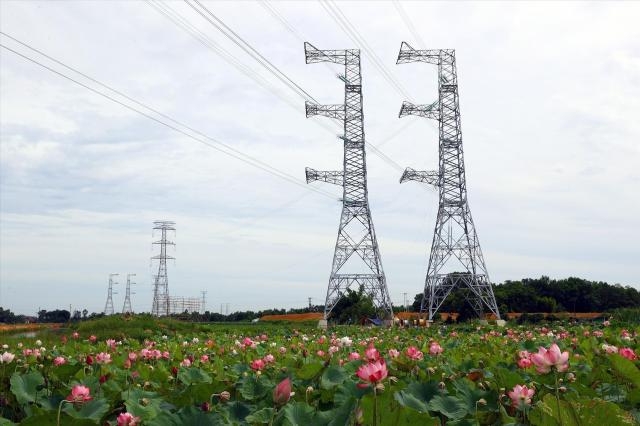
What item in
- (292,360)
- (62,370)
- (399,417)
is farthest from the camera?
(292,360)

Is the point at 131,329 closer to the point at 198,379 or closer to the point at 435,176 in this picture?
the point at 198,379

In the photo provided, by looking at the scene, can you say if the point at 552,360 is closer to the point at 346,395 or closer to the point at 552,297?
the point at 346,395

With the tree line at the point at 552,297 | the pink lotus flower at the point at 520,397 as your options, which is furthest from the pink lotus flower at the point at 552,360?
the tree line at the point at 552,297

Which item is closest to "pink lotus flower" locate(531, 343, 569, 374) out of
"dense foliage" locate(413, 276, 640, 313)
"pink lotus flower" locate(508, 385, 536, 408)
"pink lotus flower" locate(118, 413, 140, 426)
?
"pink lotus flower" locate(508, 385, 536, 408)

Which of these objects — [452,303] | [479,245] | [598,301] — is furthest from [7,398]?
[598,301]

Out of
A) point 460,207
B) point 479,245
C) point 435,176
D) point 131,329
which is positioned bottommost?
point 131,329

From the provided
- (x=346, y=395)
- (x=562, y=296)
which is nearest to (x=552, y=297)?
(x=562, y=296)

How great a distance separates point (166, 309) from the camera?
66000 millimetres

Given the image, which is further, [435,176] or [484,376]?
[435,176]

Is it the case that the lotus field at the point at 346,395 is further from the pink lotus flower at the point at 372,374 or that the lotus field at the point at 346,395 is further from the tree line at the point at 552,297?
the tree line at the point at 552,297

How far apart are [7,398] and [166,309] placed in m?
64.2

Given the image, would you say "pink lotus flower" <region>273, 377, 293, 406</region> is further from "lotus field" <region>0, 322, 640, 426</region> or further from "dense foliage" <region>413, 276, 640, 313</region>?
"dense foliage" <region>413, 276, 640, 313</region>

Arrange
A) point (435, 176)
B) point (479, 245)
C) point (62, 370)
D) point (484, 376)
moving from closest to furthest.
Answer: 1. point (484, 376)
2. point (62, 370)
3. point (479, 245)
4. point (435, 176)

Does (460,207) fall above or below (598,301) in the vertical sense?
above
